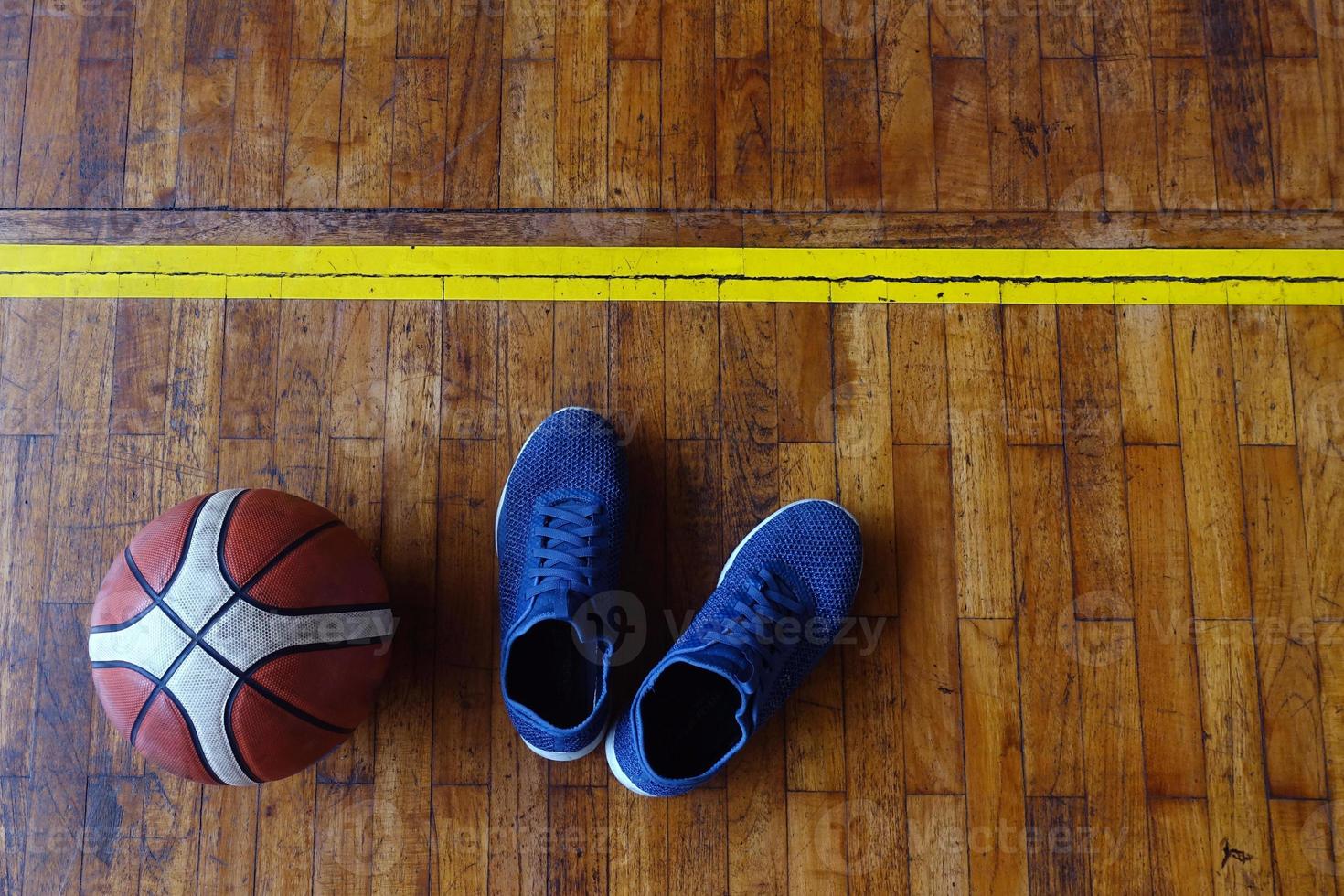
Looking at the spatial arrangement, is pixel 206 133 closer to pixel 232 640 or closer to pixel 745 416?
pixel 232 640

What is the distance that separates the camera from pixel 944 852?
6.19 feet

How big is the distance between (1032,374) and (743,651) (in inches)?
36.5

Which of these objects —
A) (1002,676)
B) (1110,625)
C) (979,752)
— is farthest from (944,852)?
(1110,625)

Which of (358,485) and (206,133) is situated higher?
(206,133)

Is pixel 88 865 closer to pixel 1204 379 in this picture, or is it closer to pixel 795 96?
pixel 795 96

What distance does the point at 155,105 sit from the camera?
210cm

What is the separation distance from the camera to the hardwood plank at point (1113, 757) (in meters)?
1.88

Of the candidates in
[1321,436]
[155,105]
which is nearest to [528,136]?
[155,105]

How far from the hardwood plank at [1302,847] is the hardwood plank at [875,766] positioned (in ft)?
2.61

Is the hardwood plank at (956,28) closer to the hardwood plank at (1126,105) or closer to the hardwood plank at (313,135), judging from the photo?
the hardwood plank at (1126,105)

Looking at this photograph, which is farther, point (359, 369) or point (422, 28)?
point (422, 28)

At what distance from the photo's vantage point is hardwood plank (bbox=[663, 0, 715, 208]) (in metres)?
2.08

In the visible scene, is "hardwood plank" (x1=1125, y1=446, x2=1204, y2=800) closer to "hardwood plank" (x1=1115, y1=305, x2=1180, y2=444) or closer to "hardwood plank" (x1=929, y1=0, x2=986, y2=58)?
"hardwood plank" (x1=1115, y1=305, x2=1180, y2=444)

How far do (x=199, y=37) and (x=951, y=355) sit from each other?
194 cm
